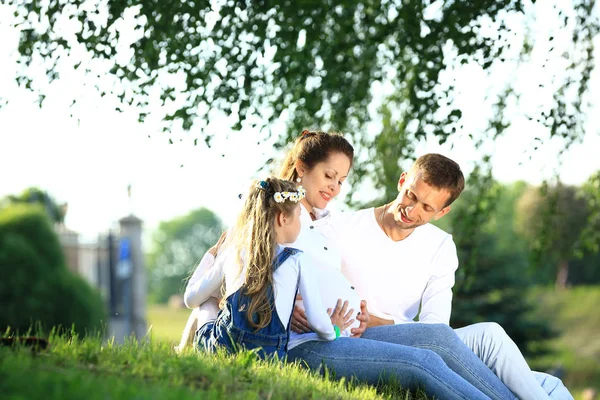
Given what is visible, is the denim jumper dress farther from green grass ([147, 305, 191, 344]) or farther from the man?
green grass ([147, 305, 191, 344])

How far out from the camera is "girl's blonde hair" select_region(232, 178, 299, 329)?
391 centimetres

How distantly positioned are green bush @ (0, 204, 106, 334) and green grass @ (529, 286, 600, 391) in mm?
11714

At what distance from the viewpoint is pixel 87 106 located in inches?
238

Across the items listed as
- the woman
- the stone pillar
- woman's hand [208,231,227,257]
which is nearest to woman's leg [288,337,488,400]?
the woman

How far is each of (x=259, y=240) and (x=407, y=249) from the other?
1033 millimetres

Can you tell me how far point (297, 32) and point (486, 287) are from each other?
17.8 m

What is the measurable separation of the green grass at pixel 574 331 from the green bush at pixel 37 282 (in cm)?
1171

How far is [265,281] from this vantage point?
393 centimetres

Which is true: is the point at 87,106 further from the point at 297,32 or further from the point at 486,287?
the point at 486,287

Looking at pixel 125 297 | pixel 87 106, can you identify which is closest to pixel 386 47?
pixel 87 106

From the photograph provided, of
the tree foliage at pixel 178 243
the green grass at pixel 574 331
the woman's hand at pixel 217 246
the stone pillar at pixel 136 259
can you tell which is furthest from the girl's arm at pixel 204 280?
the tree foliage at pixel 178 243

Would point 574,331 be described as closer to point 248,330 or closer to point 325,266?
point 325,266

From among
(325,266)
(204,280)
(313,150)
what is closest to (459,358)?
(325,266)

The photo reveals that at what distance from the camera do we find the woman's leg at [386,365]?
392 cm
